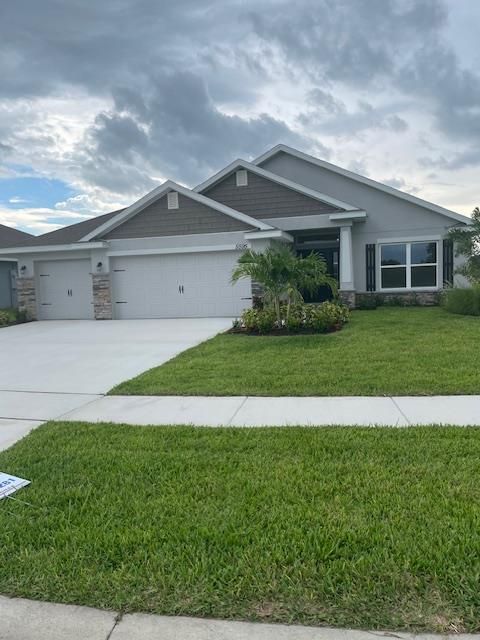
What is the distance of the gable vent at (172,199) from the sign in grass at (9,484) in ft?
44.9

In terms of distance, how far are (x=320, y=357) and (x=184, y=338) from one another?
431 centimetres

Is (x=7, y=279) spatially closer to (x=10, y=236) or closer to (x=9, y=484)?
(x=10, y=236)

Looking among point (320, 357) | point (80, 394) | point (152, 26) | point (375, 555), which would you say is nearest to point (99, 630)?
point (375, 555)

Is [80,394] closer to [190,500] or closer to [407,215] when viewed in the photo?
[190,500]

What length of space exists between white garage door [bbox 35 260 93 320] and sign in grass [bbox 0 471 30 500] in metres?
14.5

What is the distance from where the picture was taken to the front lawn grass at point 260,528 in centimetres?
241

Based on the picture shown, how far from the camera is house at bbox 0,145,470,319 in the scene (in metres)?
16.3

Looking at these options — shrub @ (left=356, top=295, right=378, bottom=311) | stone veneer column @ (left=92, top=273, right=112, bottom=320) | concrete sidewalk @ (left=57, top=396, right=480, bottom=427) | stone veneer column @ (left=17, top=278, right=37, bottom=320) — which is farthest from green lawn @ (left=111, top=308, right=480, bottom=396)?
stone veneer column @ (left=17, top=278, right=37, bottom=320)

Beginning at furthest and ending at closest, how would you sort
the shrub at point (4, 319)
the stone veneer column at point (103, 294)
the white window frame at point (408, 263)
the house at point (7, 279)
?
the house at point (7, 279) → the white window frame at point (408, 263) → the stone veneer column at point (103, 294) → the shrub at point (4, 319)

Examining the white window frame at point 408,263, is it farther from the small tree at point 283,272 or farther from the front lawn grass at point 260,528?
the front lawn grass at point 260,528

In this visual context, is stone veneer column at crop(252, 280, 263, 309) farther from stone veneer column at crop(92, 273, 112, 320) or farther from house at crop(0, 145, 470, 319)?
stone veneer column at crop(92, 273, 112, 320)

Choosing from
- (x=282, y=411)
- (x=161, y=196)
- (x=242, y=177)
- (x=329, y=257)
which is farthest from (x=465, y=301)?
(x=282, y=411)

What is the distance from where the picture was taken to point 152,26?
10.6 metres

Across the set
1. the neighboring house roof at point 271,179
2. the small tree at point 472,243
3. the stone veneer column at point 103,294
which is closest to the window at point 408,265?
the neighboring house roof at point 271,179
